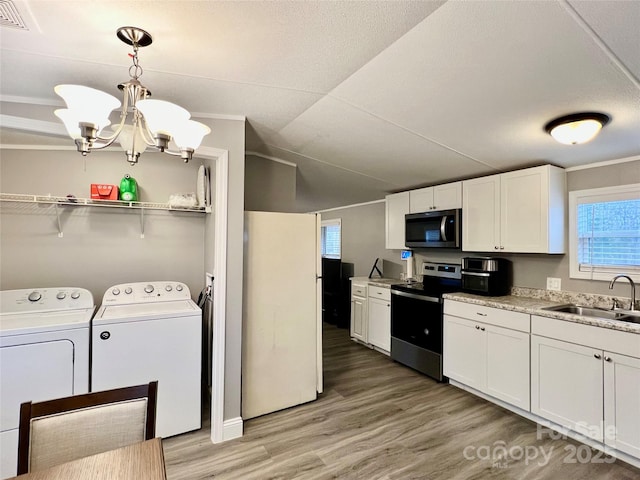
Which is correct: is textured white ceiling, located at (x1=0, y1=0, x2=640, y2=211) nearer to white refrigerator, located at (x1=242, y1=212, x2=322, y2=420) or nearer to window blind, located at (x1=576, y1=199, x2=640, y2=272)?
window blind, located at (x1=576, y1=199, x2=640, y2=272)

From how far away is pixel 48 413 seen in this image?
1.17 meters

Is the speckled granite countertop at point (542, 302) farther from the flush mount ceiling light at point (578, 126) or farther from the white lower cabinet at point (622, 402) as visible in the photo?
the flush mount ceiling light at point (578, 126)

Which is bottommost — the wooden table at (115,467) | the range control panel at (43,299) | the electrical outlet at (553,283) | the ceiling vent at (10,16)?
the wooden table at (115,467)

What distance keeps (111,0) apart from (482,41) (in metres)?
1.55

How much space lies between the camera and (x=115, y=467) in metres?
1.05

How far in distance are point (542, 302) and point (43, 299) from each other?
4.07m

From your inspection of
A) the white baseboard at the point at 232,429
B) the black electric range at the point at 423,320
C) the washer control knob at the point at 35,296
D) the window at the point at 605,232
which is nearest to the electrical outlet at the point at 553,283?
the window at the point at 605,232

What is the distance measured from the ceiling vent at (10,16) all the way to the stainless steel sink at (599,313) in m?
3.63

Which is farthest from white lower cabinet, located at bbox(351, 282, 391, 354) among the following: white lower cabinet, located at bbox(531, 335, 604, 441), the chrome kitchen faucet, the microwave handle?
the chrome kitchen faucet

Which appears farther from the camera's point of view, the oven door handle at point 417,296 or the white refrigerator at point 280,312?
the oven door handle at point 417,296

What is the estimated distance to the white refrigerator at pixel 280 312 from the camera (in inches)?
105

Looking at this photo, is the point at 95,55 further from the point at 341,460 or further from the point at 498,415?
the point at 498,415

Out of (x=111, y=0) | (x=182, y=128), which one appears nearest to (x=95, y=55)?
(x=111, y=0)

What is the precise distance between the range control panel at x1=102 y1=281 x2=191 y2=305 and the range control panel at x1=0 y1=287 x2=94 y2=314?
0.50 feet
